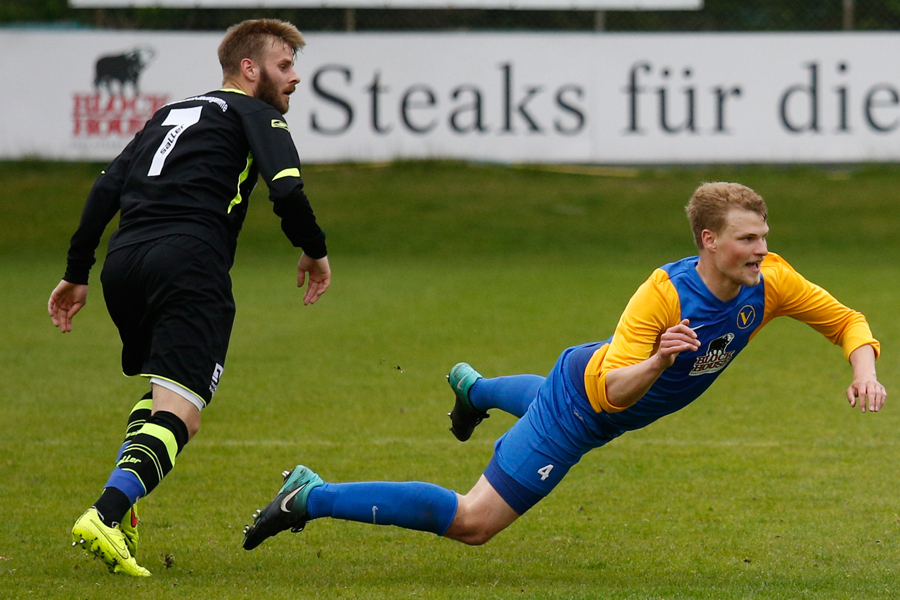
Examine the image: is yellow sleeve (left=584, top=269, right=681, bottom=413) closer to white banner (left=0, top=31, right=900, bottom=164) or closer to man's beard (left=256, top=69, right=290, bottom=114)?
man's beard (left=256, top=69, right=290, bottom=114)

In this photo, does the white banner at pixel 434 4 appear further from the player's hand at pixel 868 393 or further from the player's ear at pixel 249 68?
the player's hand at pixel 868 393

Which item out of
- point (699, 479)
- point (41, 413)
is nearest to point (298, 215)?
point (699, 479)

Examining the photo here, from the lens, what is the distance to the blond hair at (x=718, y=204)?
4039mm

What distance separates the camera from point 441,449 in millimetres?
6301

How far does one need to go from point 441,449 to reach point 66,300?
2.38 meters

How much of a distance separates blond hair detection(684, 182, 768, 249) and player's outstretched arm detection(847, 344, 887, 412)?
0.60 metres

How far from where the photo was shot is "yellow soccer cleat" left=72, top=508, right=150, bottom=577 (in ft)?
12.2

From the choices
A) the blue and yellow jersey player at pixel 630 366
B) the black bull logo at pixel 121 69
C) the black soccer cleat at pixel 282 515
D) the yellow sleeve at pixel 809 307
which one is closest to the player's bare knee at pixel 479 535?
the blue and yellow jersey player at pixel 630 366

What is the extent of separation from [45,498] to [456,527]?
2.15 metres

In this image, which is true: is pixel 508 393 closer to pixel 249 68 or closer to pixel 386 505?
pixel 386 505

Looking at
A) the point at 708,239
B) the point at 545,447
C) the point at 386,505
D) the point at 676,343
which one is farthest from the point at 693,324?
the point at 386,505

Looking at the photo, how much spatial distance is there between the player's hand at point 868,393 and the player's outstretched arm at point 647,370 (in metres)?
0.61

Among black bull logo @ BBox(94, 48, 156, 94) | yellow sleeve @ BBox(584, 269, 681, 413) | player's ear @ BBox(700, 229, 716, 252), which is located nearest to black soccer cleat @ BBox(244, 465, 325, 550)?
yellow sleeve @ BBox(584, 269, 681, 413)

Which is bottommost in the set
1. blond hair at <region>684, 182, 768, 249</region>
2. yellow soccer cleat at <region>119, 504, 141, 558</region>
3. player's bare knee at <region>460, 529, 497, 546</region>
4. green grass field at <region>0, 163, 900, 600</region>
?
green grass field at <region>0, 163, 900, 600</region>
